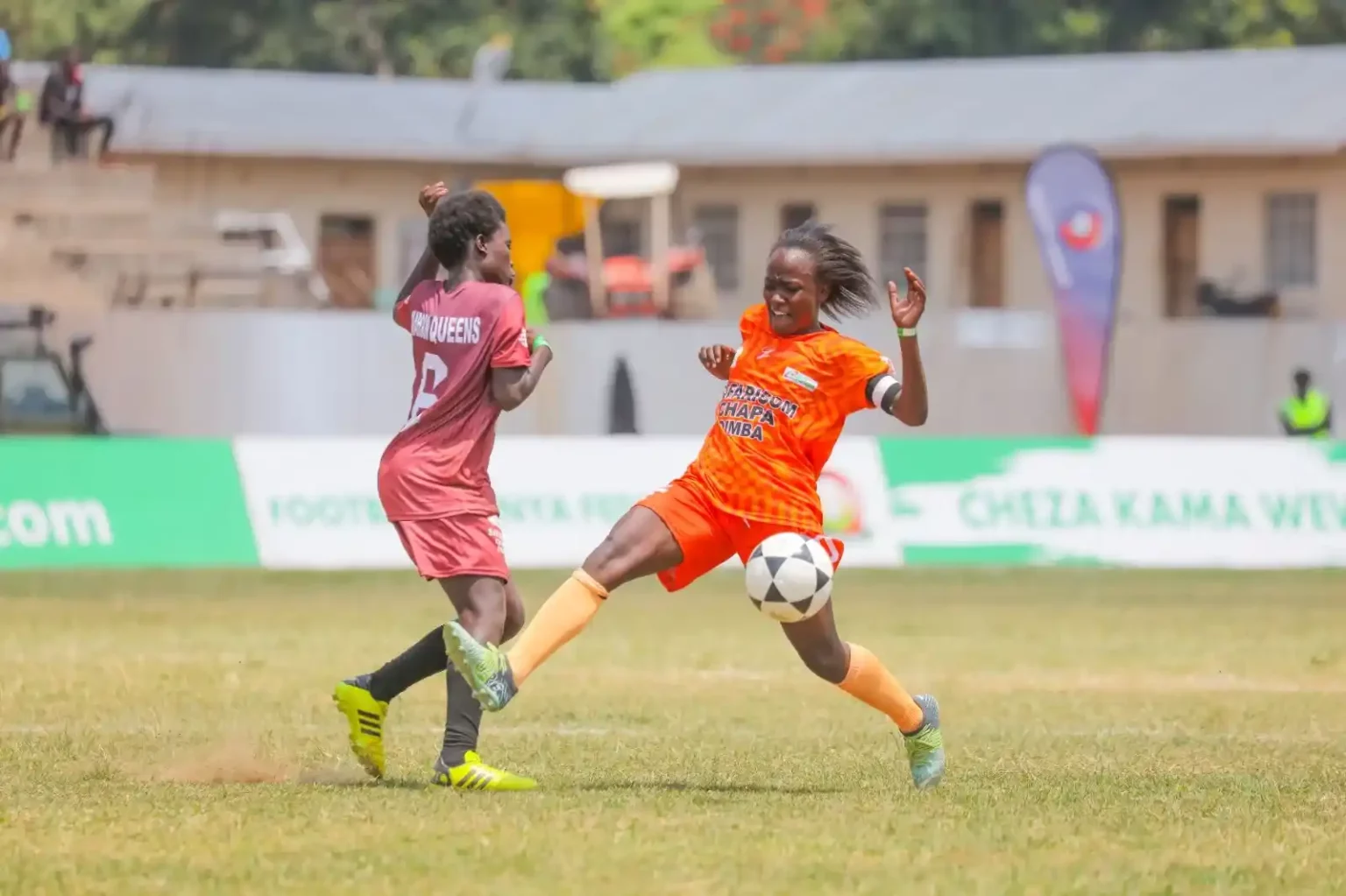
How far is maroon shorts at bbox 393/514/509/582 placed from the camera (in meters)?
9.29

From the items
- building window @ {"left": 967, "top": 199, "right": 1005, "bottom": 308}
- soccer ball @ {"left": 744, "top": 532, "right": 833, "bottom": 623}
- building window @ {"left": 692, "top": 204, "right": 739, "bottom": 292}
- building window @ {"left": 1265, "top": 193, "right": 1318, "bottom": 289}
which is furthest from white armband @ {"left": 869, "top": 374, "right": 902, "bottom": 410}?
building window @ {"left": 692, "top": 204, "right": 739, "bottom": 292}

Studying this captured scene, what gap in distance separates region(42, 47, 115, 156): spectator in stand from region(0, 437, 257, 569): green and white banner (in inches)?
564

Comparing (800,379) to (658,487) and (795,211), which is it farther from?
(795,211)

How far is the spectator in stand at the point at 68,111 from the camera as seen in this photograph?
36.2 metres

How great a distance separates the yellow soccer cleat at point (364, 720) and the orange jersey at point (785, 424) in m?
1.42

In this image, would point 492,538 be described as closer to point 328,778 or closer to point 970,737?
point 328,778

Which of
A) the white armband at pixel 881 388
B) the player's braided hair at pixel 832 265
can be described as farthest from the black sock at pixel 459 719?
the player's braided hair at pixel 832 265

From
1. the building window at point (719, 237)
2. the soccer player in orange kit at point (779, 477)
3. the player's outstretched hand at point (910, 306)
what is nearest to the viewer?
the player's outstretched hand at point (910, 306)

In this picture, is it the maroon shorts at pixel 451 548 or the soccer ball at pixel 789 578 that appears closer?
the soccer ball at pixel 789 578

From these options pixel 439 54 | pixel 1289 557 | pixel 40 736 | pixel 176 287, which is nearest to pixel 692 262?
pixel 176 287

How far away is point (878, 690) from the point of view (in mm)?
9406

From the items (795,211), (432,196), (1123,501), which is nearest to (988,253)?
(795,211)

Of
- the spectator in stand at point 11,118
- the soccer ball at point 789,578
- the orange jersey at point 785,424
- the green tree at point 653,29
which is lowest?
the soccer ball at point 789,578

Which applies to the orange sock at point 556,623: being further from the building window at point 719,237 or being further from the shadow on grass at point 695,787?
the building window at point 719,237
